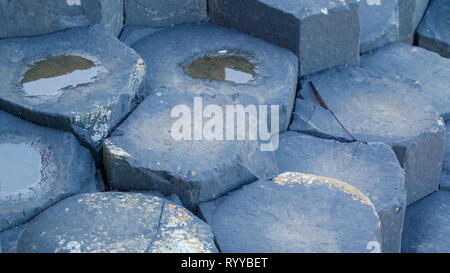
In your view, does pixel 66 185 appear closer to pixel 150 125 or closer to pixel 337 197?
pixel 150 125

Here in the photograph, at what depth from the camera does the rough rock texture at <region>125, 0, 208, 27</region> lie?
3.34 metres

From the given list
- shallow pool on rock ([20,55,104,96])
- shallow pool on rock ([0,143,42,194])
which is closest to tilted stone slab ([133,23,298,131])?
shallow pool on rock ([20,55,104,96])

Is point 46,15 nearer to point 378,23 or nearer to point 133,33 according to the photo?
point 133,33

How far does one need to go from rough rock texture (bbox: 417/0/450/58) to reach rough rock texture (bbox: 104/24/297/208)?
4.78ft

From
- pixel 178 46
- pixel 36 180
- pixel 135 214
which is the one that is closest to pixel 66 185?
pixel 36 180

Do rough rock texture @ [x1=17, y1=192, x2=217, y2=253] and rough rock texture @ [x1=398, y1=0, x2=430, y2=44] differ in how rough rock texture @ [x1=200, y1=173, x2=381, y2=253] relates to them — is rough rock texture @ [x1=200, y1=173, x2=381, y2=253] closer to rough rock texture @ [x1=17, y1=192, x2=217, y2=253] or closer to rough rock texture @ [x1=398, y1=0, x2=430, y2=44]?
rough rock texture @ [x1=17, y1=192, x2=217, y2=253]

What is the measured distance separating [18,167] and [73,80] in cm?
44

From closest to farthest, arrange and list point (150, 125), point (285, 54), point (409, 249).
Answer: point (150, 125) → point (409, 249) → point (285, 54)

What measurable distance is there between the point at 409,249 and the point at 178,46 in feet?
4.19

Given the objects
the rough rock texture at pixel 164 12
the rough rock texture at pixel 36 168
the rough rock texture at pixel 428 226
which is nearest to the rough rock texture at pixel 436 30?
the rough rock texture at pixel 428 226

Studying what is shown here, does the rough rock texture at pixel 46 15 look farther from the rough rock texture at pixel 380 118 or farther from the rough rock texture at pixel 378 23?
the rough rock texture at pixel 378 23

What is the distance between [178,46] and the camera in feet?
10.7

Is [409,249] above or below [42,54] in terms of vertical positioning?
below

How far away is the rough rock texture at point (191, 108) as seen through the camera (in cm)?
248
